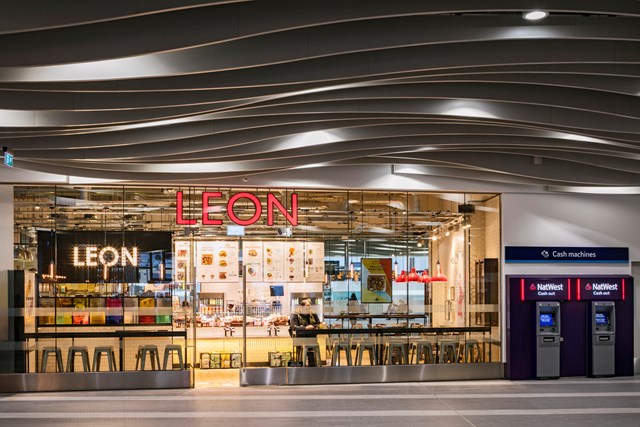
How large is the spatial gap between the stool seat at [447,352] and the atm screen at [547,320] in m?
1.65

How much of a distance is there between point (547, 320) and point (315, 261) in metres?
4.38

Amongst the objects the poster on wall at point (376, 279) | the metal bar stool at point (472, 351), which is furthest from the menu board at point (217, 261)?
the metal bar stool at point (472, 351)

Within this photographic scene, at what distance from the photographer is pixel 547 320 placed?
15.6 meters

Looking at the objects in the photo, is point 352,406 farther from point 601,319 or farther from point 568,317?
point 601,319

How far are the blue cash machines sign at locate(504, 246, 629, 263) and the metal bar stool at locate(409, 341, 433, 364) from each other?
84.9 inches

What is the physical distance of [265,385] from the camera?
1486 cm

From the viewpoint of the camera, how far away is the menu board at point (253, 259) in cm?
1588

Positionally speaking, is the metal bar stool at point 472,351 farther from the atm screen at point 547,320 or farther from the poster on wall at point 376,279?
the poster on wall at point 376,279

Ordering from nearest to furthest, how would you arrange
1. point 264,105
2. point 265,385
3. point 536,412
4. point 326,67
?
point 326,67, point 264,105, point 536,412, point 265,385

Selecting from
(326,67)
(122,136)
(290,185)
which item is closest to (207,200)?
(290,185)

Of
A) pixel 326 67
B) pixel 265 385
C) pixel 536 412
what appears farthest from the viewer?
pixel 265 385

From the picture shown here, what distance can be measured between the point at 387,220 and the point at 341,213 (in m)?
0.86

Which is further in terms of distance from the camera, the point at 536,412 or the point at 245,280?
the point at 245,280

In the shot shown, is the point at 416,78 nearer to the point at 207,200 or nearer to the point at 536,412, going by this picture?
the point at 536,412
